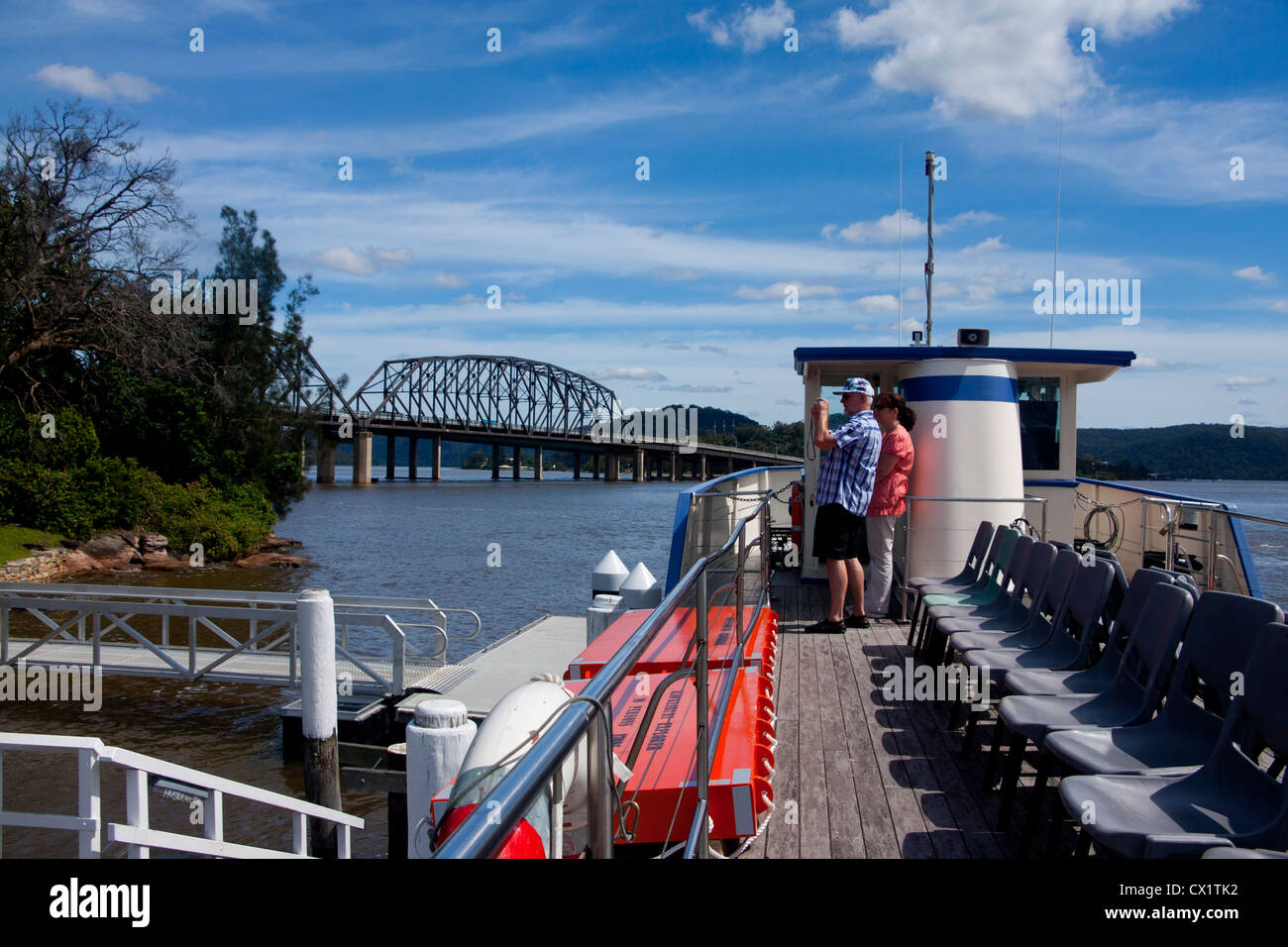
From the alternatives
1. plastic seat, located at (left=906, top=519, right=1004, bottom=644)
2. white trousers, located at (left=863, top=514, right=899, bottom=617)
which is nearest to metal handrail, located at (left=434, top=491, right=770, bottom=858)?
plastic seat, located at (left=906, top=519, right=1004, bottom=644)

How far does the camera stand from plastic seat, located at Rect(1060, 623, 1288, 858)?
2.64 metres

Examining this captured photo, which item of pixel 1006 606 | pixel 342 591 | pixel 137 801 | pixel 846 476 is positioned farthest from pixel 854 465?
pixel 342 591

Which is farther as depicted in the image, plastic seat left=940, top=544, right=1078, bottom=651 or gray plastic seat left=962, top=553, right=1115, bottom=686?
plastic seat left=940, top=544, right=1078, bottom=651

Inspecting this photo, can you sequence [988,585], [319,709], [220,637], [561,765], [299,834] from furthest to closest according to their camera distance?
[220,637] → [319,709] → [299,834] → [988,585] → [561,765]

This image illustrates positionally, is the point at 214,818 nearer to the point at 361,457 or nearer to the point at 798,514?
the point at 798,514

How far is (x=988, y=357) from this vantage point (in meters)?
8.87

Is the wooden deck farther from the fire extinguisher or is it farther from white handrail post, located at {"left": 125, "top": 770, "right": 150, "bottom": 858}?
the fire extinguisher

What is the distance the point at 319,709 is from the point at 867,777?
5.67 meters

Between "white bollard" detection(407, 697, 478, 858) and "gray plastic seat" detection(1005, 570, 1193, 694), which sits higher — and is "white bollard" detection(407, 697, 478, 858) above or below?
below

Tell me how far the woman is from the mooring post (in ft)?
14.8

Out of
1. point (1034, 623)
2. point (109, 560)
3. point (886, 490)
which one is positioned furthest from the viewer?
point (109, 560)

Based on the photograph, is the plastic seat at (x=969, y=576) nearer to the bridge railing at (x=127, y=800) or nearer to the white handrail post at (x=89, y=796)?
the bridge railing at (x=127, y=800)

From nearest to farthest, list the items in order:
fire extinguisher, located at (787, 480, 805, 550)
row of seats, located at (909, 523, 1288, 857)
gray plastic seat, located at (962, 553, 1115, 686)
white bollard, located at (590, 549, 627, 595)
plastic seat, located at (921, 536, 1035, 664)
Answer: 1. row of seats, located at (909, 523, 1288, 857)
2. gray plastic seat, located at (962, 553, 1115, 686)
3. plastic seat, located at (921, 536, 1035, 664)
4. white bollard, located at (590, 549, 627, 595)
5. fire extinguisher, located at (787, 480, 805, 550)
